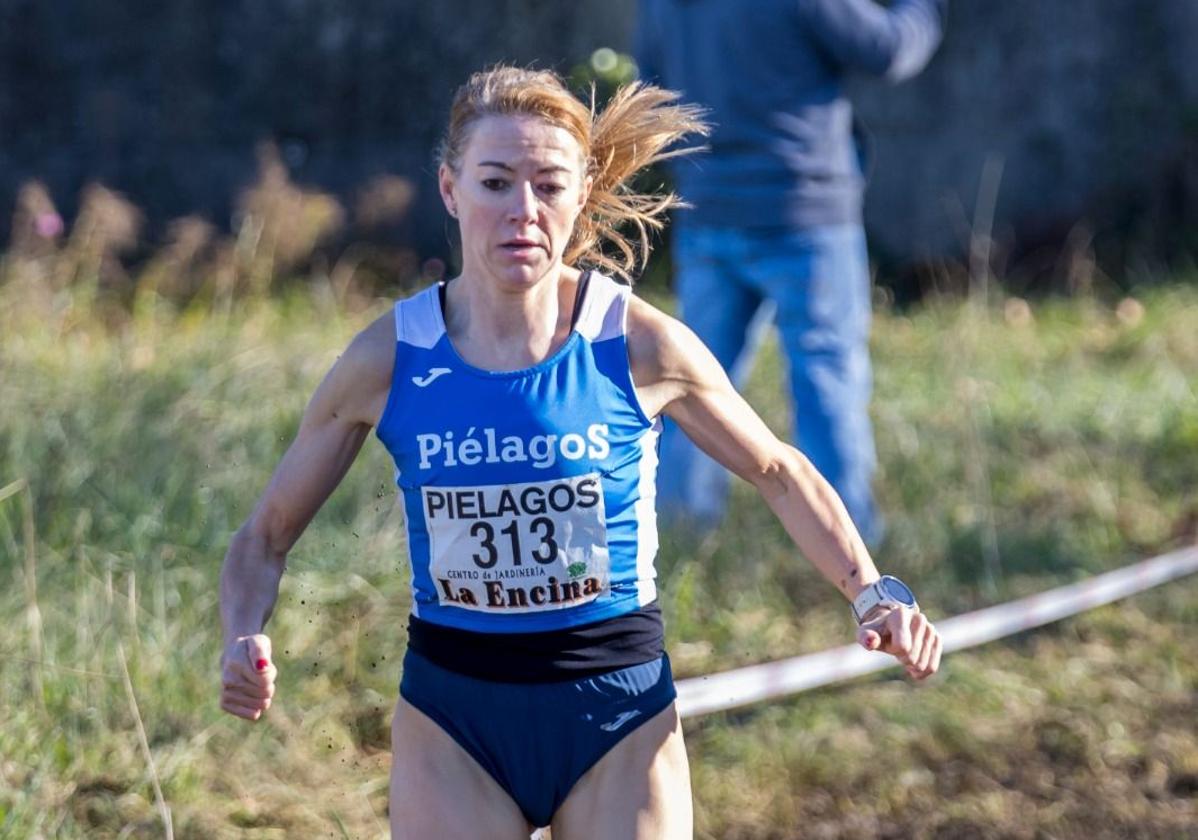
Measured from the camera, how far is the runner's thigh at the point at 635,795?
3.01 meters

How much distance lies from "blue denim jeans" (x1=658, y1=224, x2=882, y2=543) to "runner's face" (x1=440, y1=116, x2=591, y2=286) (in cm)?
335

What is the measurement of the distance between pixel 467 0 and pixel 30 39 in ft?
7.30

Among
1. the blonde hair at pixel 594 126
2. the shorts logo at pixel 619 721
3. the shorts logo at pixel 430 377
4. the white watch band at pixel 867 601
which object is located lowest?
the shorts logo at pixel 619 721

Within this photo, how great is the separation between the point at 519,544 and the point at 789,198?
3.54 metres

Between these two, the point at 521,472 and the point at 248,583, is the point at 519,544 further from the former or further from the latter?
the point at 248,583

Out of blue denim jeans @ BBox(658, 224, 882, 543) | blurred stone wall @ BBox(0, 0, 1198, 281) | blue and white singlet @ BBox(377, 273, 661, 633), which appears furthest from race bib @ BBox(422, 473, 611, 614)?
blurred stone wall @ BBox(0, 0, 1198, 281)

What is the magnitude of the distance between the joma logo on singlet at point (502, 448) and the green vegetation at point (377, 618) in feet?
4.18

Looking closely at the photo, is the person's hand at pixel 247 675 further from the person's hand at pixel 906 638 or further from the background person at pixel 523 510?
the person's hand at pixel 906 638

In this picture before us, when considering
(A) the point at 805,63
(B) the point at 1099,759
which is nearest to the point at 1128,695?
(B) the point at 1099,759

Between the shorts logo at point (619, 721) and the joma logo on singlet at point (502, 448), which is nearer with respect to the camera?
the joma logo on singlet at point (502, 448)

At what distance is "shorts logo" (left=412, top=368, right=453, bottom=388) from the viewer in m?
3.00

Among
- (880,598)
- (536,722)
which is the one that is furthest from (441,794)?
(880,598)

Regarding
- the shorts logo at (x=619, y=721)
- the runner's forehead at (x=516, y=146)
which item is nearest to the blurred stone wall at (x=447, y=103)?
the runner's forehead at (x=516, y=146)

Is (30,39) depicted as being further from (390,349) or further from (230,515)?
(390,349)
